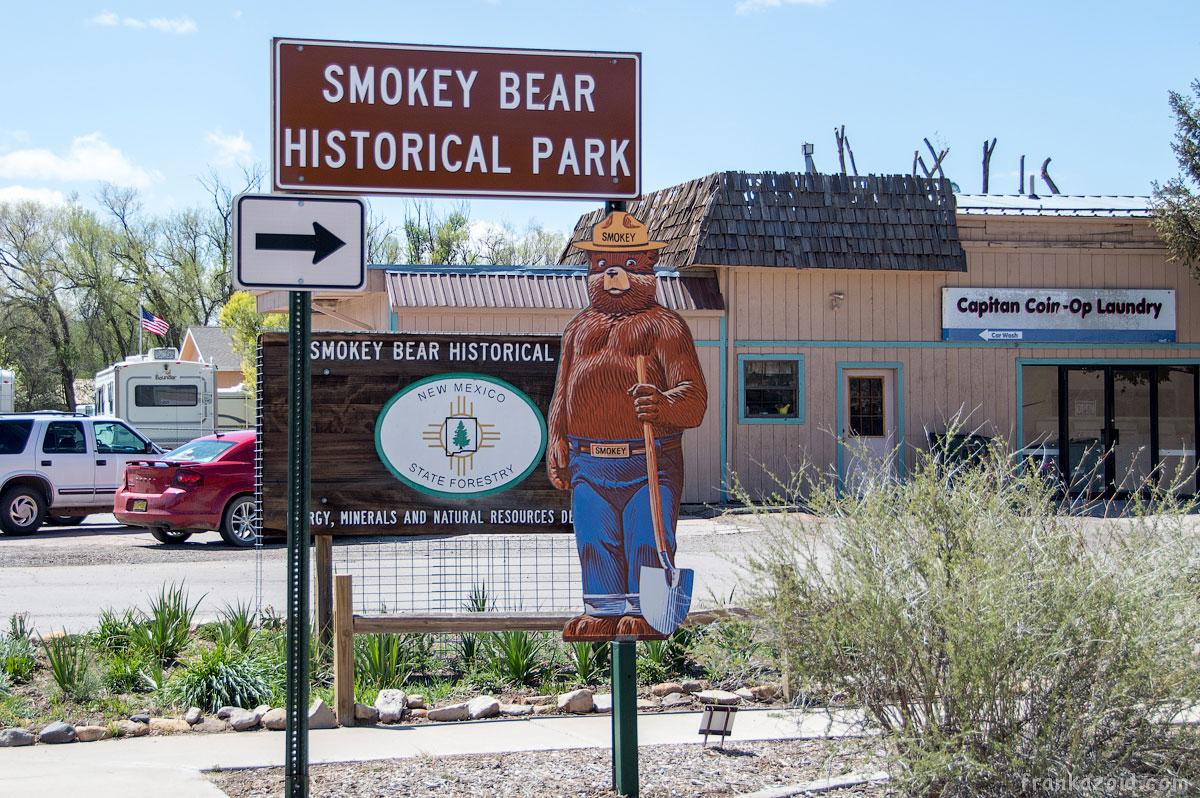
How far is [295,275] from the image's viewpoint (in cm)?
457

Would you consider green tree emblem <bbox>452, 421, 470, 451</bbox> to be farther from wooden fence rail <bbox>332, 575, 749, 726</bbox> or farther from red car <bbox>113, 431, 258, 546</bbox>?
red car <bbox>113, 431, 258, 546</bbox>

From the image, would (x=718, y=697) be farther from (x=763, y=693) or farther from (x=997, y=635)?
(x=997, y=635)

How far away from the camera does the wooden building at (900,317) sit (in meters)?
18.9

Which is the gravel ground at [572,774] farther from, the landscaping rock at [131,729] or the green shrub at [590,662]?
the green shrub at [590,662]

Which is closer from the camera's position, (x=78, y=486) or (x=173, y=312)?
(x=78, y=486)

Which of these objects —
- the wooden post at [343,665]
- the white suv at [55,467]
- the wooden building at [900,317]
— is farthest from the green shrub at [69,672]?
the wooden building at [900,317]

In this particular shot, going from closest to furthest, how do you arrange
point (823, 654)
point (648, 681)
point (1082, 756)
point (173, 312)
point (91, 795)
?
point (1082, 756) → point (823, 654) → point (91, 795) → point (648, 681) → point (173, 312)

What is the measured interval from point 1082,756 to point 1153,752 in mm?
312

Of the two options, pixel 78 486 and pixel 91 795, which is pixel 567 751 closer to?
pixel 91 795

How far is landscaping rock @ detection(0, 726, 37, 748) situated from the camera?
5941mm

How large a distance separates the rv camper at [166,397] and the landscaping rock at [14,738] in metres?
17.6

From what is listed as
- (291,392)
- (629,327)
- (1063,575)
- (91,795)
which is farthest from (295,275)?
(1063,575)

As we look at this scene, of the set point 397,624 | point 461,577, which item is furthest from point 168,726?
point 461,577

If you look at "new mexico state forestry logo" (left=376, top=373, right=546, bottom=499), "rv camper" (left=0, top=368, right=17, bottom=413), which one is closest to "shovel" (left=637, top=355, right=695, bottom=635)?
"new mexico state forestry logo" (left=376, top=373, right=546, bottom=499)
